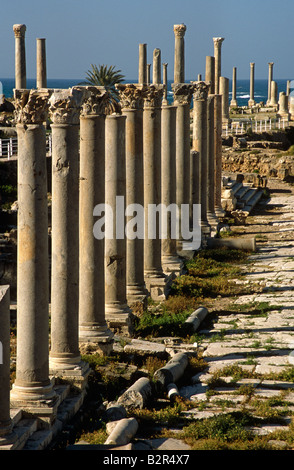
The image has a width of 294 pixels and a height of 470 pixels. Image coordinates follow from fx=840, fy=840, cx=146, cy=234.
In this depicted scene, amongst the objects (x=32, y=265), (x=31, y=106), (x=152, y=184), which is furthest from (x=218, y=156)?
(x=32, y=265)

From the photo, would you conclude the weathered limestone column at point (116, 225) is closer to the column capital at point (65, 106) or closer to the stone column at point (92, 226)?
the stone column at point (92, 226)

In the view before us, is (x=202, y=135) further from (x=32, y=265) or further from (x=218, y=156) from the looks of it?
(x=32, y=265)

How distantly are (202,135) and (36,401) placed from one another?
1533cm

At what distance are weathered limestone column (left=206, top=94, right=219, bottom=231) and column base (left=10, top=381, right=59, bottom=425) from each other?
15797 millimetres

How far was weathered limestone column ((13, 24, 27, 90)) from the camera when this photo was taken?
14.2 metres

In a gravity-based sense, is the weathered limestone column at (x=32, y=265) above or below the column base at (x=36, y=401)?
above

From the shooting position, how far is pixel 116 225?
15.0m

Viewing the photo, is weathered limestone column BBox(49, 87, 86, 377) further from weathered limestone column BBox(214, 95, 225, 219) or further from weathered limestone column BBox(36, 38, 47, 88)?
weathered limestone column BBox(214, 95, 225, 219)

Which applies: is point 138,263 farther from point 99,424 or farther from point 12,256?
point 99,424

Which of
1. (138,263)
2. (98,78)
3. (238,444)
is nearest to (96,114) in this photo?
(138,263)

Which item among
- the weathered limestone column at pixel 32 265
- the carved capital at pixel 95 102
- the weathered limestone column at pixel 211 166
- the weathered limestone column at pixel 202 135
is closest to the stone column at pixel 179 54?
the weathered limestone column at pixel 202 135

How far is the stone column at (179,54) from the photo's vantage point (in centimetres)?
2127

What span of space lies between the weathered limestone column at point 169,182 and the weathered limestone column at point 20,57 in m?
3.79

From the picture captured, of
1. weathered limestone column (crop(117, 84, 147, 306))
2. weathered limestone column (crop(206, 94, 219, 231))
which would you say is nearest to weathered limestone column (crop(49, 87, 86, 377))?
weathered limestone column (crop(117, 84, 147, 306))
